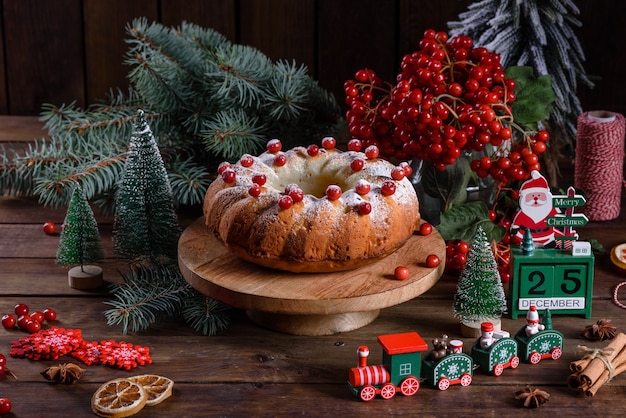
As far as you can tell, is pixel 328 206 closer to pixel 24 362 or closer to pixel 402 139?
pixel 402 139

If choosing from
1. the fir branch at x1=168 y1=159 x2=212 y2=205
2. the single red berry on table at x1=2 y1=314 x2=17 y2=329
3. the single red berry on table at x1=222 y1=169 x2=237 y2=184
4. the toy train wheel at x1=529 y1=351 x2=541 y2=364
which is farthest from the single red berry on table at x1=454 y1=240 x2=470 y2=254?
the single red berry on table at x1=2 y1=314 x2=17 y2=329

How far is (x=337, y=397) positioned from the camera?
132 cm

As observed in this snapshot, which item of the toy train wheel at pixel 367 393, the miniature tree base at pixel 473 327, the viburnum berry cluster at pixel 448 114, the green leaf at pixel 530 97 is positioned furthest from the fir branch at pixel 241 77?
the toy train wheel at pixel 367 393

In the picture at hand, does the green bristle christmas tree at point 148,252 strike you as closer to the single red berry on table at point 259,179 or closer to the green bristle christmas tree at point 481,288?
the single red berry on table at point 259,179

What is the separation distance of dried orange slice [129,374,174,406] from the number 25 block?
571 millimetres

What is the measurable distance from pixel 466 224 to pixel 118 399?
714 millimetres

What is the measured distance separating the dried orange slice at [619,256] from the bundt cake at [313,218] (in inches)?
16.9

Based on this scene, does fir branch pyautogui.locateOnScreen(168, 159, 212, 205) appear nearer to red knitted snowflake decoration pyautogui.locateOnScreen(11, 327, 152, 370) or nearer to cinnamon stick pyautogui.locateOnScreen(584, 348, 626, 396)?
red knitted snowflake decoration pyautogui.locateOnScreen(11, 327, 152, 370)

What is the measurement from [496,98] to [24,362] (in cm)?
89

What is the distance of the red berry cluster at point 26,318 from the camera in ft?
4.91

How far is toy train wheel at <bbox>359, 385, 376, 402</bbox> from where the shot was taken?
1.30 meters

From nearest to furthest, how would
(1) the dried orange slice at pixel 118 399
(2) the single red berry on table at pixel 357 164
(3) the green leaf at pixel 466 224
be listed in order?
(1) the dried orange slice at pixel 118 399
(2) the single red berry on table at pixel 357 164
(3) the green leaf at pixel 466 224

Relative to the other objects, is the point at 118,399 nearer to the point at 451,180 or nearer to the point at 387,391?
the point at 387,391

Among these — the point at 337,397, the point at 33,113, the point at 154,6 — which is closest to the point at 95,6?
the point at 154,6
